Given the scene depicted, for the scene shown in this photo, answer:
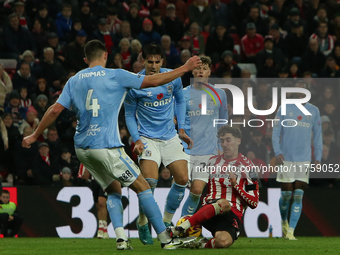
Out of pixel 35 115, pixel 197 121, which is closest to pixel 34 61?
pixel 35 115

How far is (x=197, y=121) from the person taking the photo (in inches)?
397

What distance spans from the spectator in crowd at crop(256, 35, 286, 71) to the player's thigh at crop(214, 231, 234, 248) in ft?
31.3

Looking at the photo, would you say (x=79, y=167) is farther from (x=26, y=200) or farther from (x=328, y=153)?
(x=328, y=153)

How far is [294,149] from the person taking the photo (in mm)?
11484

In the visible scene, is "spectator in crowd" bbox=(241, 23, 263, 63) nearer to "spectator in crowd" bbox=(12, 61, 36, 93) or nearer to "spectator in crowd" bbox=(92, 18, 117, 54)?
"spectator in crowd" bbox=(92, 18, 117, 54)

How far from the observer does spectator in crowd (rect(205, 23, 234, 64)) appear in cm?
1733

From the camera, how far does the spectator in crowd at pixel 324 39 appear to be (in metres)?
17.7

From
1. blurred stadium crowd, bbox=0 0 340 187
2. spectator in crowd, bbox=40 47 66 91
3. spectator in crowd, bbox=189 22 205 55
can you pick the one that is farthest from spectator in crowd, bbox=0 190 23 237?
spectator in crowd, bbox=189 22 205 55

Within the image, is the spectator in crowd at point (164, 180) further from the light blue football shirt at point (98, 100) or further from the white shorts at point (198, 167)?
the light blue football shirt at point (98, 100)

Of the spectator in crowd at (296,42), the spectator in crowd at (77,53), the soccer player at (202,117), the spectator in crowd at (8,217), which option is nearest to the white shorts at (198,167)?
the soccer player at (202,117)

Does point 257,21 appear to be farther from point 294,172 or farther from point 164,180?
point 294,172

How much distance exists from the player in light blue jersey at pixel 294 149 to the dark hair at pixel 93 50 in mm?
4910

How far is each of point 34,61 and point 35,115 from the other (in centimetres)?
224

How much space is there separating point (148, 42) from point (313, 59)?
4.53 m
